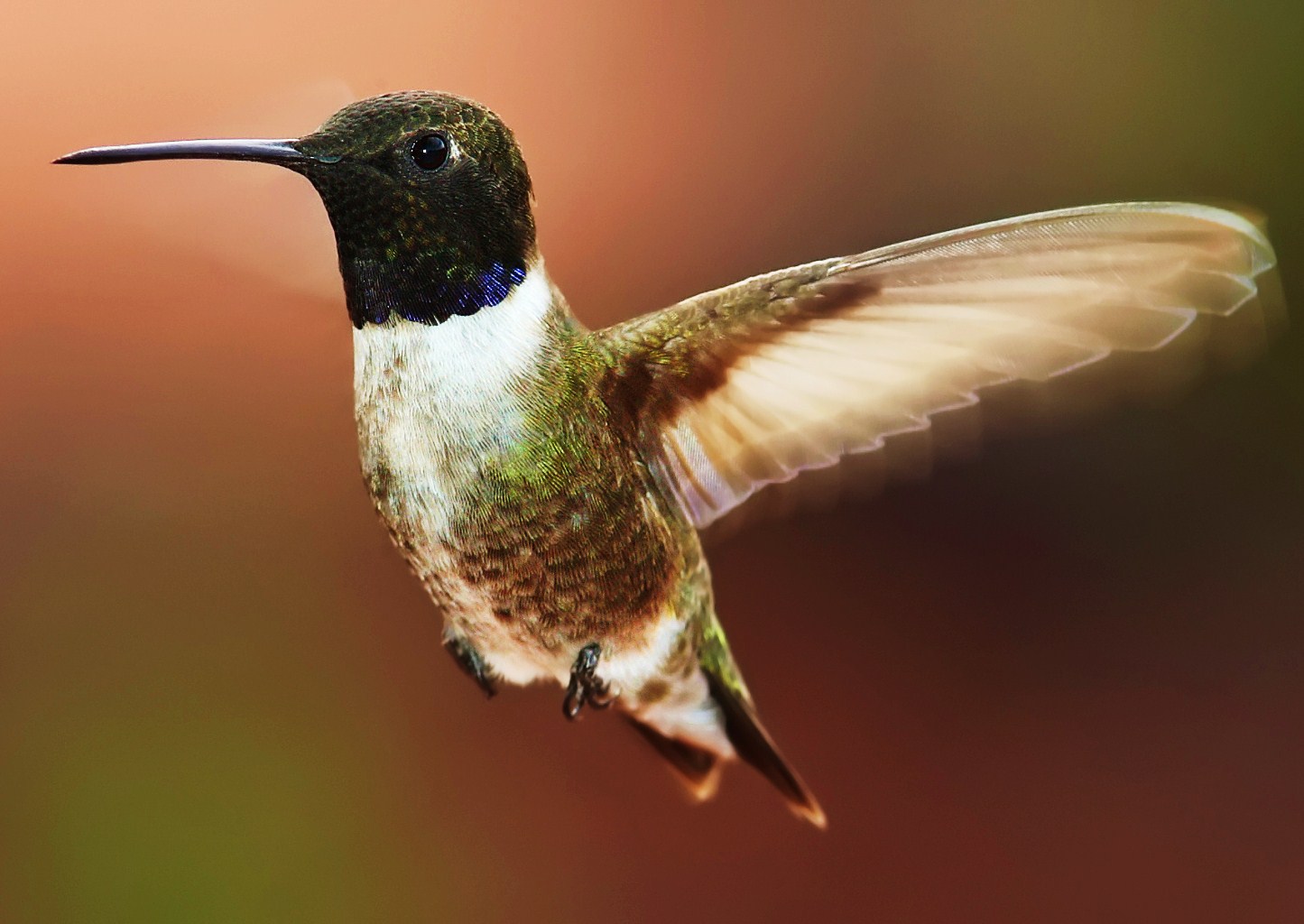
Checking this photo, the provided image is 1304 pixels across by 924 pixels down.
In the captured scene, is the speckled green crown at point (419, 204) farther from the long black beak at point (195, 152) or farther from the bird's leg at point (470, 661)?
the bird's leg at point (470, 661)

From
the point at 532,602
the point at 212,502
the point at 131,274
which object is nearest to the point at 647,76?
the point at 131,274

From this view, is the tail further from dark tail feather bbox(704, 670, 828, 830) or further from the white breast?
the white breast

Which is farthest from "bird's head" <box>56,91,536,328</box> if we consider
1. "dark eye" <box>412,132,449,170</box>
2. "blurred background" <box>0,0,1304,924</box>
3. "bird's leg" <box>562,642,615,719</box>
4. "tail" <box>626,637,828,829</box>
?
"blurred background" <box>0,0,1304,924</box>

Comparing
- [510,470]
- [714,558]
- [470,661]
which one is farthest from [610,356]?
[714,558]

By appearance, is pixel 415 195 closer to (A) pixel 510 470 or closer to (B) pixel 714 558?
(A) pixel 510 470

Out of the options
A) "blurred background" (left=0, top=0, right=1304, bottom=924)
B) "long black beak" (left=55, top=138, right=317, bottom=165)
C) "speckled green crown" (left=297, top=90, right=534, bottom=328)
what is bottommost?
"blurred background" (left=0, top=0, right=1304, bottom=924)

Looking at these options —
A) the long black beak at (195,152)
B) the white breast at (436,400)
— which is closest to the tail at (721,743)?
the white breast at (436,400)

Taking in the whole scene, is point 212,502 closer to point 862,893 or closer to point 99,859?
point 99,859
